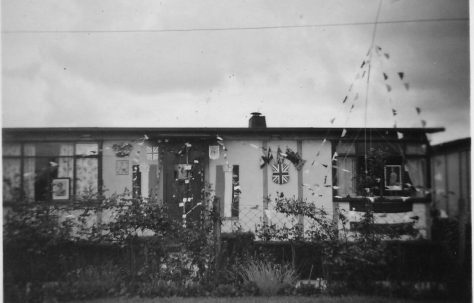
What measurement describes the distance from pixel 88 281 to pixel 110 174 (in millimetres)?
3423

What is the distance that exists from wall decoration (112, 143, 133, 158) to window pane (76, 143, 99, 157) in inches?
13.0

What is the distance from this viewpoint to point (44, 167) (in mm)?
5031

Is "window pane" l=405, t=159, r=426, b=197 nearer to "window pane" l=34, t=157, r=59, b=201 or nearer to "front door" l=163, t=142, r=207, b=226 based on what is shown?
"front door" l=163, t=142, r=207, b=226

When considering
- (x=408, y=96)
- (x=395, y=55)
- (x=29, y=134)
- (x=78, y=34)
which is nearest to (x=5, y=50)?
(x=78, y=34)

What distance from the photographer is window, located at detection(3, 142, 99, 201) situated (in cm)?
319

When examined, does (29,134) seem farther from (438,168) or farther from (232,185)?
(438,168)

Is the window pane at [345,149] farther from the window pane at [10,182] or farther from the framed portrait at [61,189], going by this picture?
the window pane at [10,182]

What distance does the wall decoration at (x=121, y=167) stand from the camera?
6455 millimetres

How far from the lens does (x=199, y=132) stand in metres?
6.77

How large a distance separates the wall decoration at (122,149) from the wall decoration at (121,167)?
14 cm

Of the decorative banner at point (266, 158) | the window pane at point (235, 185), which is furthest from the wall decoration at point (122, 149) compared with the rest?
the decorative banner at point (266, 158)

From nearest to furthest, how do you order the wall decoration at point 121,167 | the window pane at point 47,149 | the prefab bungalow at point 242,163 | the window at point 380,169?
the window at point 380,169, the window pane at point 47,149, the prefab bungalow at point 242,163, the wall decoration at point 121,167

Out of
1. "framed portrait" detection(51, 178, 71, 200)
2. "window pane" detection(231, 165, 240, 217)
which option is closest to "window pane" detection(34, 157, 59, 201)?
"framed portrait" detection(51, 178, 71, 200)

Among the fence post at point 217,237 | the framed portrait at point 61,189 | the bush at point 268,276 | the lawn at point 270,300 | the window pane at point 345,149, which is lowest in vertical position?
the lawn at point 270,300
